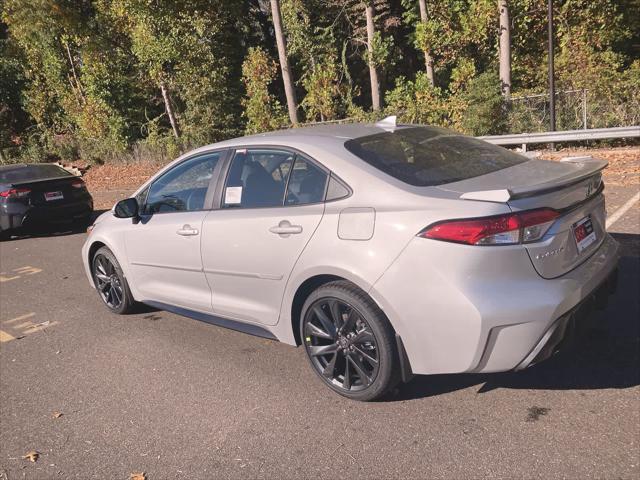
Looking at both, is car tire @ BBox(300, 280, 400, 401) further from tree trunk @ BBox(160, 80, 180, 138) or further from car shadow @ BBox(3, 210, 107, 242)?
tree trunk @ BBox(160, 80, 180, 138)

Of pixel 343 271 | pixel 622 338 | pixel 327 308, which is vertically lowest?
pixel 622 338

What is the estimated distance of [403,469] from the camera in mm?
2646

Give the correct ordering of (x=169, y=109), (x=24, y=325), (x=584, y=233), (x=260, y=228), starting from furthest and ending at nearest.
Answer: (x=169, y=109)
(x=24, y=325)
(x=260, y=228)
(x=584, y=233)

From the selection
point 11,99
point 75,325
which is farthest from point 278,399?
point 11,99

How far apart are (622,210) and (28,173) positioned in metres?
9.72

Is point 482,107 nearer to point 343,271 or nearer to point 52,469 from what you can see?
point 343,271

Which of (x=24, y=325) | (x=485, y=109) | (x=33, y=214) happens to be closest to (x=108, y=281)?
(x=24, y=325)

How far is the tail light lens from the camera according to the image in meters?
2.65

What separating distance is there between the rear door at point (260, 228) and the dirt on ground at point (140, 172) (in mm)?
7057

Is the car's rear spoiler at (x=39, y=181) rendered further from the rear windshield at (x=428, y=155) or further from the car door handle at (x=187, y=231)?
the rear windshield at (x=428, y=155)

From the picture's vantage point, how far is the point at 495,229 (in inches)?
104

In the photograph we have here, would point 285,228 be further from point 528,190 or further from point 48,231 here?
point 48,231

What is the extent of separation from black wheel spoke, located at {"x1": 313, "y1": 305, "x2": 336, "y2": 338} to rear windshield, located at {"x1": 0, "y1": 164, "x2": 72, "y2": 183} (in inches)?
333

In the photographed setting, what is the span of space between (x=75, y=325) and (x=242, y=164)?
2.54 m
